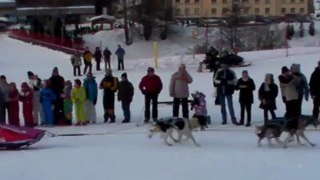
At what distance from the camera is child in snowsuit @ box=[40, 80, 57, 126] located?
19531 mm

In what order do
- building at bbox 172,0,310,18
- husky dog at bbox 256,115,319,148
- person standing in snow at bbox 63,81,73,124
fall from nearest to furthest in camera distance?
husky dog at bbox 256,115,319,148 < person standing in snow at bbox 63,81,73,124 < building at bbox 172,0,310,18

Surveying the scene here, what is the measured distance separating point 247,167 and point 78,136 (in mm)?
5815

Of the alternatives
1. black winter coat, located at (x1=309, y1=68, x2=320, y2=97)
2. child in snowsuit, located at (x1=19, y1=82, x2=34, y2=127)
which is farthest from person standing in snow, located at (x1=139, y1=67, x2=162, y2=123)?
black winter coat, located at (x1=309, y1=68, x2=320, y2=97)

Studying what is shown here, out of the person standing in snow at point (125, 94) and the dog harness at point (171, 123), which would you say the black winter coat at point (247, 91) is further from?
the dog harness at point (171, 123)

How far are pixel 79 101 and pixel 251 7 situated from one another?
95916mm

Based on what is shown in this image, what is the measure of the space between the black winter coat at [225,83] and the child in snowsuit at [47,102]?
159 inches

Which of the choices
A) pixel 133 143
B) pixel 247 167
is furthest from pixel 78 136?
pixel 247 167

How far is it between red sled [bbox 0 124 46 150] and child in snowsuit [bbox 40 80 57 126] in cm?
410

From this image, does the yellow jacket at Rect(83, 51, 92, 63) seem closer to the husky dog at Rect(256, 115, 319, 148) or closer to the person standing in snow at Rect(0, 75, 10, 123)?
the person standing in snow at Rect(0, 75, 10, 123)

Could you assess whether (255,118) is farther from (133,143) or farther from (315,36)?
(315,36)

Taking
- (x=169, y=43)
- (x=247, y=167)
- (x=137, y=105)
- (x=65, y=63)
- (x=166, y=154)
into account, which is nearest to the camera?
(x=247, y=167)

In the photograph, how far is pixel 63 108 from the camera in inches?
777

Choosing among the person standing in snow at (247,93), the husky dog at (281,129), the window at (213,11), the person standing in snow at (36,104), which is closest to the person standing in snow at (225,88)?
the person standing in snow at (247,93)

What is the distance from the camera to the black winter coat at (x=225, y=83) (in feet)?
63.1
